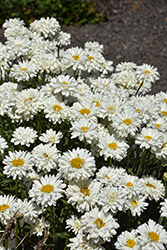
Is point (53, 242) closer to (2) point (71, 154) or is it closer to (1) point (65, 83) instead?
(2) point (71, 154)

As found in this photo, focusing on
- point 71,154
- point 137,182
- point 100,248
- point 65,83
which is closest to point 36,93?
point 65,83

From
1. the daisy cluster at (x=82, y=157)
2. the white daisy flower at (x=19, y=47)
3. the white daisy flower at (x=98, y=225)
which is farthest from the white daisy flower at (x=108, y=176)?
the white daisy flower at (x=19, y=47)

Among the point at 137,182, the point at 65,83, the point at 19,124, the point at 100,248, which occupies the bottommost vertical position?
the point at 100,248

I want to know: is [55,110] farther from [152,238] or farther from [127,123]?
[152,238]

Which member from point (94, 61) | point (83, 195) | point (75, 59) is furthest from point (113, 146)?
point (94, 61)

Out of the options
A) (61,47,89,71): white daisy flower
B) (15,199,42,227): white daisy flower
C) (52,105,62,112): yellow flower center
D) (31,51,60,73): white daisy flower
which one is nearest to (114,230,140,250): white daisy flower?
(15,199,42,227): white daisy flower

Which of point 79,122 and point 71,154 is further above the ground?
point 79,122

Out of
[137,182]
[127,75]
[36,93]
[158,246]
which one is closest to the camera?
[158,246]

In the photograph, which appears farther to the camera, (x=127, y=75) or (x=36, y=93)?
(x=127, y=75)
